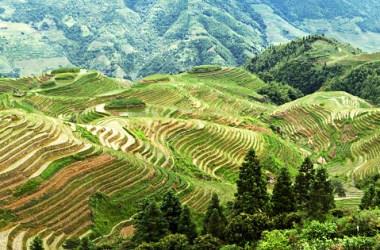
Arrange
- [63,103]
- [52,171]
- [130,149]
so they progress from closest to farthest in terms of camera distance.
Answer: [52,171] < [130,149] < [63,103]

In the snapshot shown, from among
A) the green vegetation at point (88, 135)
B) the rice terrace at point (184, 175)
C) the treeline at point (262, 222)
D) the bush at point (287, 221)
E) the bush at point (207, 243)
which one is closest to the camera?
the treeline at point (262, 222)

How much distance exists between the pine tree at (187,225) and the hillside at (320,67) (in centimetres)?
7318

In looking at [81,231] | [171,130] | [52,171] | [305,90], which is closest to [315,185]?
[81,231]

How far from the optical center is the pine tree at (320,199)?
21.2m

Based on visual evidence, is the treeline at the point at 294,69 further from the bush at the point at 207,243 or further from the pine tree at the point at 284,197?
the bush at the point at 207,243

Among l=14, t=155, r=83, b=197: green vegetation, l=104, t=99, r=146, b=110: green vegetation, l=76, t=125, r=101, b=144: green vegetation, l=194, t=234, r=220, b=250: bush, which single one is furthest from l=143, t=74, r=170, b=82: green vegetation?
l=194, t=234, r=220, b=250: bush

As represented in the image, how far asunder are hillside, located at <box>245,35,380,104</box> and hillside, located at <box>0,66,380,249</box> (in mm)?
19668

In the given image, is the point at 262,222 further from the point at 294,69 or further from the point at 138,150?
the point at 294,69

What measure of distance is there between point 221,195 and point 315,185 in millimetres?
10587

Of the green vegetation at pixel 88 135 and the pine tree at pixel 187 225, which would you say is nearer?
the pine tree at pixel 187 225

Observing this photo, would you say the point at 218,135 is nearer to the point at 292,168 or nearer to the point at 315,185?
the point at 292,168

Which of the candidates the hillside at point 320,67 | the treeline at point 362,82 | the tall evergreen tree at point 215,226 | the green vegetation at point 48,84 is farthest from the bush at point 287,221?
the treeline at point 362,82

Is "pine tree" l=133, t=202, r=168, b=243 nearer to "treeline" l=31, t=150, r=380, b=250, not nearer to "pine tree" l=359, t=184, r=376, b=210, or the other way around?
"treeline" l=31, t=150, r=380, b=250

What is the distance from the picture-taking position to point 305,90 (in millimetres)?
107750
